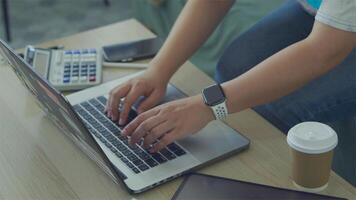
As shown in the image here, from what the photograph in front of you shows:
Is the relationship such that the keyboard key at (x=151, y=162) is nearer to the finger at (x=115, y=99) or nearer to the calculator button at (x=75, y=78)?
the finger at (x=115, y=99)

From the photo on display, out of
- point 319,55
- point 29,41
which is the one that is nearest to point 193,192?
point 319,55

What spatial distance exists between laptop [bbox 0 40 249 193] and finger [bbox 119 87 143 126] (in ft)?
0.05

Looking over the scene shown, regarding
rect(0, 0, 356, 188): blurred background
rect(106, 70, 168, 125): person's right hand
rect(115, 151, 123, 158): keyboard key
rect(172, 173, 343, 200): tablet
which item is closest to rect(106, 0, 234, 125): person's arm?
rect(106, 70, 168, 125): person's right hand

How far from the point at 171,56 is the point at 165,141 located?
0.30 meters

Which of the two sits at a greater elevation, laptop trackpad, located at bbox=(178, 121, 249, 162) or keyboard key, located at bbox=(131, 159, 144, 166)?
keyboard key, located at bbox=(131, 159, 144, 166)

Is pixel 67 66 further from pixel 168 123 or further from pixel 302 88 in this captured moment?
pixel 302 88

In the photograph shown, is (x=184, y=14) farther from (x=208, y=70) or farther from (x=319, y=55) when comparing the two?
(x=208, y=70)

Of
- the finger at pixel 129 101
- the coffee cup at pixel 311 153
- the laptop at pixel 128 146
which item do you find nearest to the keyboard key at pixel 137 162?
the laptop at pixel 128 146

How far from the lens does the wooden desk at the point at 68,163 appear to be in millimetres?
1001

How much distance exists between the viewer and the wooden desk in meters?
1.00

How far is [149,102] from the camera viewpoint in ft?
3.98

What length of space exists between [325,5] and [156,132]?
361 millimetres

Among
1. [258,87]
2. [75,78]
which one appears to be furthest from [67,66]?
[258,87]

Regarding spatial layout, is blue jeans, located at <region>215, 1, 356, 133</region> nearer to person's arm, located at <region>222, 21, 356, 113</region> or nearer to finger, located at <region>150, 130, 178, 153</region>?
person's arm, located at <region>222, 21, 356, 113</region>
